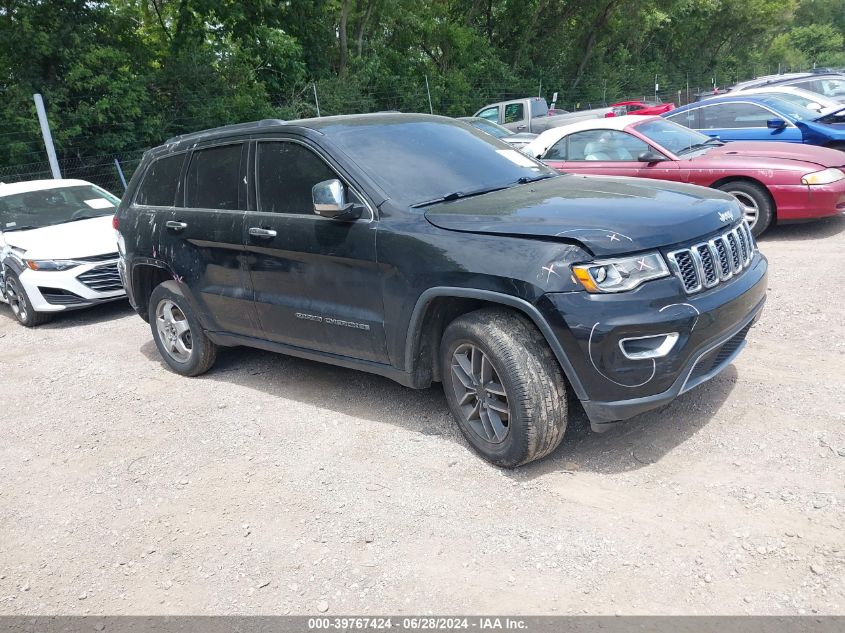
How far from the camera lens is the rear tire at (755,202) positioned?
803 centimetres

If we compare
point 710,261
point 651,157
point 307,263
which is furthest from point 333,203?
point 651,157

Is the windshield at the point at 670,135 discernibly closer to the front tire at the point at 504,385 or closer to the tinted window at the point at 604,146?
the tinted window at the point at 604,146

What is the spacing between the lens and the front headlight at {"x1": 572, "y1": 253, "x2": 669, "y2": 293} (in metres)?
3.42

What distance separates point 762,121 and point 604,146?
9.87ft

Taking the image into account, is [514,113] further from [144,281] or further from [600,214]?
[600,214]

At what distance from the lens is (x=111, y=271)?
828 cm

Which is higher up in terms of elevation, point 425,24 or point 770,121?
point 425,24

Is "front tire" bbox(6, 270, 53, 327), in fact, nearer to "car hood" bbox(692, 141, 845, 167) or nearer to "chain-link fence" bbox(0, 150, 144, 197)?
"chain-link fence" bbox(0, 150, 144, 197)

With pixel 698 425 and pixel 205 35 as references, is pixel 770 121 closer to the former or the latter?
pixel 698 425

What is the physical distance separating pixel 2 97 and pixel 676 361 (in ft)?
48.8

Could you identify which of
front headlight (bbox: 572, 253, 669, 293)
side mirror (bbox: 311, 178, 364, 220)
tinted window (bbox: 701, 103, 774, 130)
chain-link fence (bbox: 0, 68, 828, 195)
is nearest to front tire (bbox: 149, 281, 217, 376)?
side mirror (bbox: 311, 178, 364, 220)

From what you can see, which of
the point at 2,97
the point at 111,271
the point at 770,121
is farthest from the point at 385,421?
the point at 2,97

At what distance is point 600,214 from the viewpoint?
3670 millimetres

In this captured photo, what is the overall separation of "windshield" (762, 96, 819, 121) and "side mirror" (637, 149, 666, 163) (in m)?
3.06
